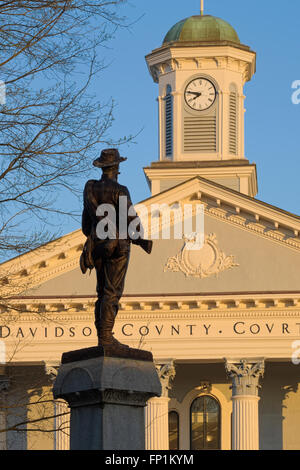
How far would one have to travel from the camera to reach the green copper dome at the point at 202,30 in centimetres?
5191

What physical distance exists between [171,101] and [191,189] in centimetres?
832

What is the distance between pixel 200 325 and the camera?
42281 millimetres

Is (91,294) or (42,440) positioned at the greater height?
(91,294)

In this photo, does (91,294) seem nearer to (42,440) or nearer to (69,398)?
(42,440)

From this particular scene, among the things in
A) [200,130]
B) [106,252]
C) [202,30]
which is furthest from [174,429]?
[106,252]

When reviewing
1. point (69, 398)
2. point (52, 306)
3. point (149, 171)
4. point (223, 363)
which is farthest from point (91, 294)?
point (69, 398)

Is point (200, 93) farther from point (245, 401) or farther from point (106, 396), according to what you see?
point (106, 396)

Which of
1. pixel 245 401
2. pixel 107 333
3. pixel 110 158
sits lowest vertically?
pixel 107 333

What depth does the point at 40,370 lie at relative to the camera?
44.1 metres

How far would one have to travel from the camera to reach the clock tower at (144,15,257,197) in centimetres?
5012

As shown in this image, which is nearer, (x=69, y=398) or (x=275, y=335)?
(x=69, y=398)

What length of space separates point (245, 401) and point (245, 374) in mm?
784
